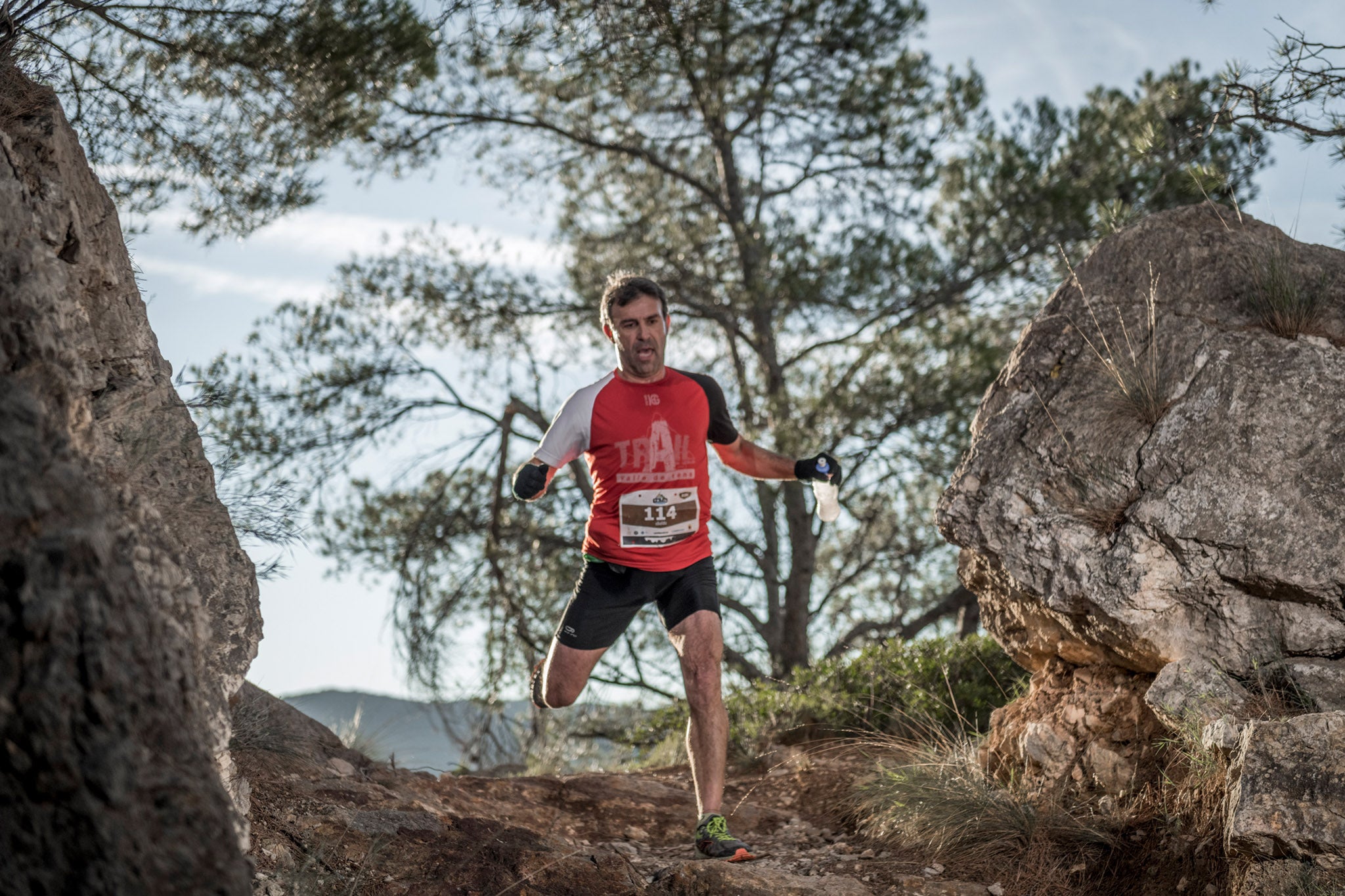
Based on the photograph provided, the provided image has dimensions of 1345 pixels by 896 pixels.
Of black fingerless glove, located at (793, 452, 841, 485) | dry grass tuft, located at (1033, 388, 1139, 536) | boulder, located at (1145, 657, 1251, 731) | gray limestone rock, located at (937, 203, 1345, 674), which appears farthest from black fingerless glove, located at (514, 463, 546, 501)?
boulder, located at (1145, 657, 1251, 731)

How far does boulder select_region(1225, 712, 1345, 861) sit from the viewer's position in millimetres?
3326

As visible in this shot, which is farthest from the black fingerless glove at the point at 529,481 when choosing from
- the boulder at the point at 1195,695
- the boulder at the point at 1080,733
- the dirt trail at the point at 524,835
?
the boulder at the point at 1195,695

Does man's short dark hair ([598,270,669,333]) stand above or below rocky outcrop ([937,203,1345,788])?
above

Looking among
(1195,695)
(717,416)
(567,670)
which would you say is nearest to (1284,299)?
(1195,695)

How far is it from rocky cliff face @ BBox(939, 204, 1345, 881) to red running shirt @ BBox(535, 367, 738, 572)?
119 cm

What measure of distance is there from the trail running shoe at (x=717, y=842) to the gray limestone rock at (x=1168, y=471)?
5.37 ft

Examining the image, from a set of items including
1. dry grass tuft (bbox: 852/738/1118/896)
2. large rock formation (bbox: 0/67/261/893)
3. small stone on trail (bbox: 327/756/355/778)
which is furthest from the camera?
small stone on trail (bbox: 327/756/355/778)

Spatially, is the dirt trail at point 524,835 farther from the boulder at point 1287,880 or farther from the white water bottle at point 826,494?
the white water bottle at point 826,494

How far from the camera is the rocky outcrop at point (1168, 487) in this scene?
403 centimetres

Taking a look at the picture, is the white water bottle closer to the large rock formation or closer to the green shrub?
the green shrub

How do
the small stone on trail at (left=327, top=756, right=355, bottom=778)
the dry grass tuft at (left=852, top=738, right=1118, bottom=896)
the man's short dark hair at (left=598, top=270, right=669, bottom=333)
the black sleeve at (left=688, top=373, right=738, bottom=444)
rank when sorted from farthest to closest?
1. the black sleeve at (left=688, top=373, right=738, bottom=444)
2. the small stone on trail at (left=327, top=756, right=355, bottom=778)
3. the man's short dark hair at (left=598, top=270, right=669, bottom=333)
4. the dry grass tuft at (left=852, top=738, right=1118, bottom=896)

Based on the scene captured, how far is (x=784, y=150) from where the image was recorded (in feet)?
34.4

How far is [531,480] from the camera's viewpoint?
14.3 ft

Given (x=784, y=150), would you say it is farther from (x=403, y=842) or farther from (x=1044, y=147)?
(x=403, y=842)
